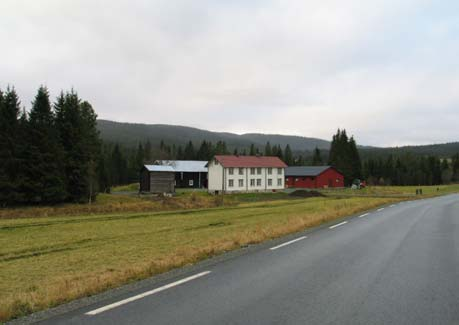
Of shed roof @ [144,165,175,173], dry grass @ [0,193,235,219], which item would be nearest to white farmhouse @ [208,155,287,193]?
shed roof @ [144,165,175,173]

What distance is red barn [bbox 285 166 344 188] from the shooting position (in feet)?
311

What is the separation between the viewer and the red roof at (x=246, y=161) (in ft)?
259

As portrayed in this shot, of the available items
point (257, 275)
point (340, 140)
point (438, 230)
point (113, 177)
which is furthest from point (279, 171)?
point (257, 275)

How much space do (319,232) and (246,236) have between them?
3.28 m

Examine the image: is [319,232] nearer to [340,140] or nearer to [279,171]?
[279,171]

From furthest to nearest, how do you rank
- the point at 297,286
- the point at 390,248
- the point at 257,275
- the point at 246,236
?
the point at 246,236 → the point at 390,248 → the point at 257,275 → the point at 297,286

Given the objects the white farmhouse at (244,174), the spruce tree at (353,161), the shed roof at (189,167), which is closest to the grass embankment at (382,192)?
the white farmhouse at (244,174)

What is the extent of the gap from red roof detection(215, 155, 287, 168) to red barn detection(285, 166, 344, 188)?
11.4m

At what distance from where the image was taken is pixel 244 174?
81062mm

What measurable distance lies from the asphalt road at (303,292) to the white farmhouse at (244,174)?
2560 inches

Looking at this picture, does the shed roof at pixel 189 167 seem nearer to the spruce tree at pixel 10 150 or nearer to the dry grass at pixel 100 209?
the spruce tree at pixel 10 150

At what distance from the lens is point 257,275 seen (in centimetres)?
851

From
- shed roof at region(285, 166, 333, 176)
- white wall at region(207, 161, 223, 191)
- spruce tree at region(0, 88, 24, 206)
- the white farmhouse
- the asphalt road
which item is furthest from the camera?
shed roof at region(285, 166, 333, 176)

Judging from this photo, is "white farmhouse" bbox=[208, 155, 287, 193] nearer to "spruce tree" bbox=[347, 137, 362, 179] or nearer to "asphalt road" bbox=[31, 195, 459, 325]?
"spruce tree" bbox=[347, 137, 362, 179]
